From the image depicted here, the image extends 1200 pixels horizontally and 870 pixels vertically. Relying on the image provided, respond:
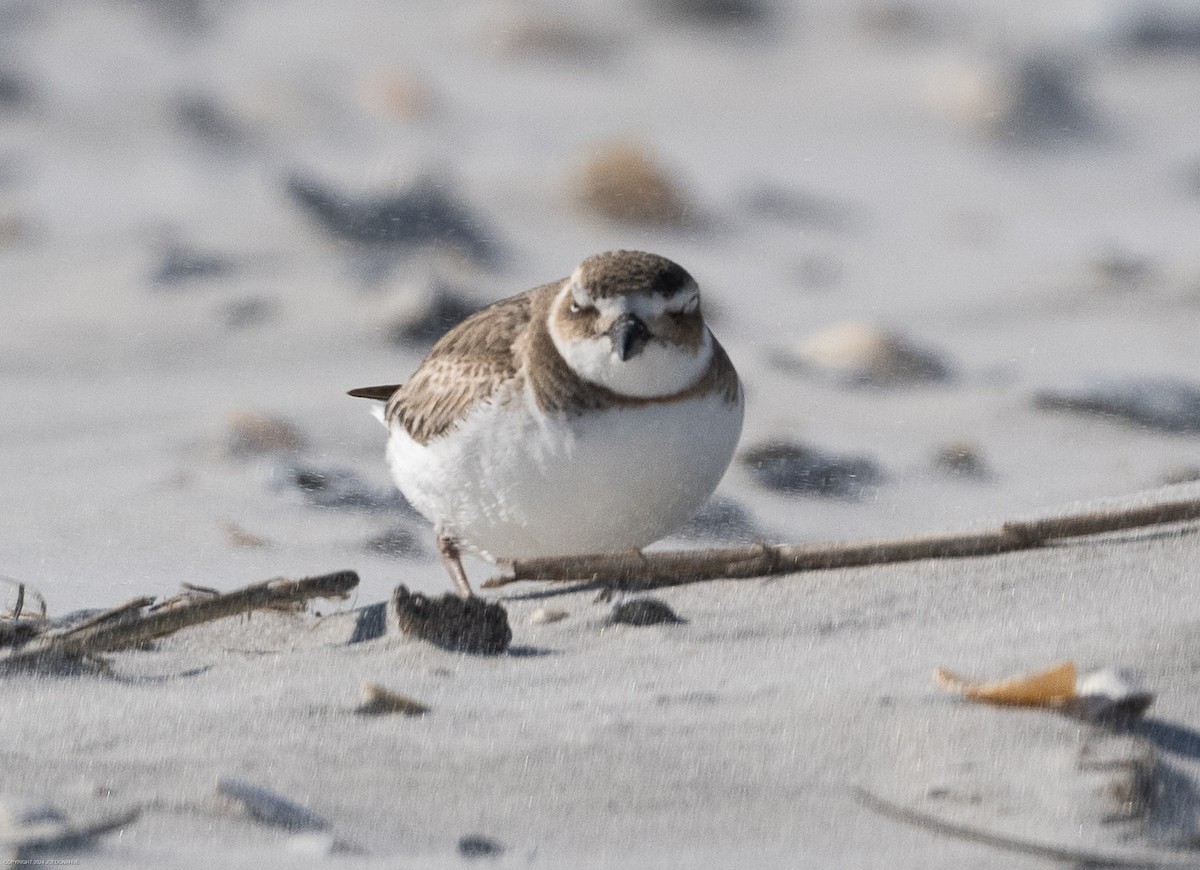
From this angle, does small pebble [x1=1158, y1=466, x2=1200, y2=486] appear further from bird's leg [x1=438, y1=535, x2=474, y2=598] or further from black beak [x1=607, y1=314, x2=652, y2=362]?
bird's leg [x1=438, y1=535, x2=474, y2=598]

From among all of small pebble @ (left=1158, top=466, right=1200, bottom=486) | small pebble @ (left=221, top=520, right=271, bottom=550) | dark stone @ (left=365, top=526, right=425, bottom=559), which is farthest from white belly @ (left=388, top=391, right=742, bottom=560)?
small pebble @ (left=1158, top=466, right=1200, bottom=486)

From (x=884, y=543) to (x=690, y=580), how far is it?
16.0 inches

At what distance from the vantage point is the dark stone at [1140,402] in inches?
217

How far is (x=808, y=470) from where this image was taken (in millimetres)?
5184

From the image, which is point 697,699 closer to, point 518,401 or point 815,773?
point 815,773

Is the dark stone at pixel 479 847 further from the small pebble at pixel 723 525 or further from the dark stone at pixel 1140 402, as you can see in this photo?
the dark stone at pixel 1140 402

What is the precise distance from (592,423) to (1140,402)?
9.14 feet

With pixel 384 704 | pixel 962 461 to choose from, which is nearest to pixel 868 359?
pixel 962 461

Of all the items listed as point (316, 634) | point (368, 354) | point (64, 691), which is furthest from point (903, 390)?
point (64, 691)

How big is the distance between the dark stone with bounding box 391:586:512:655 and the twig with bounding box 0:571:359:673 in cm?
26

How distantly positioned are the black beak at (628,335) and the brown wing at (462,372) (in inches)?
10.9

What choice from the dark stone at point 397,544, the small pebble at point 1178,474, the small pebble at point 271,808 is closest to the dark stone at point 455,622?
the small pebble at point 271,808

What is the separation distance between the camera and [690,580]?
11.2 ft

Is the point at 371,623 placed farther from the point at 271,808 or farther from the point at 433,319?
the point at 433,319
